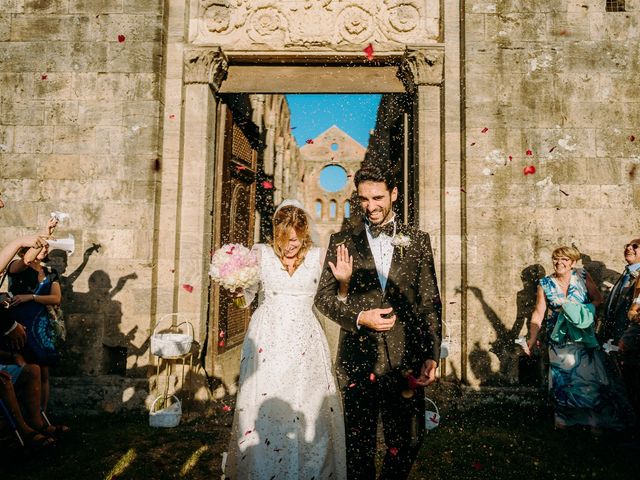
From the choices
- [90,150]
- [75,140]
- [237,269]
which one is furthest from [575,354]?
[75,140]

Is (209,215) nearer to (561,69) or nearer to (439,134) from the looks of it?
(439,134)

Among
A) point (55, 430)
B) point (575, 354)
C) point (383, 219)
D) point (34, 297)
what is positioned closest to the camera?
point (383, 219)

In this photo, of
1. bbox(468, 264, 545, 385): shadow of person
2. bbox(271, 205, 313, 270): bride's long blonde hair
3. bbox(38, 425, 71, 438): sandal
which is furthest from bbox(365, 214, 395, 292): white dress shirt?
bbox(38, 425, 71, 438): sandal

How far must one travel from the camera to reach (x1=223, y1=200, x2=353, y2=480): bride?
316cm

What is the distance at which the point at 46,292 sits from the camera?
501 cm

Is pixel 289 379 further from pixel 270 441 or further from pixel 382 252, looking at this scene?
pixel 382 252

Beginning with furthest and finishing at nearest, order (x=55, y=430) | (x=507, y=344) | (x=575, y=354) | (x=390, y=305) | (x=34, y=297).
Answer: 1. (x=507, y=344)
2. (x=575, y=354)
3. (x=55, y=430)
4. (x=34, y=297)
5. (x=390, y=305)

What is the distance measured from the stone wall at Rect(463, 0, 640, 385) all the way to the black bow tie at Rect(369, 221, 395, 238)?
2.98 meters

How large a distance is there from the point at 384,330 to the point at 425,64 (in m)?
4.55

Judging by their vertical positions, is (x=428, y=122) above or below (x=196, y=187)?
above

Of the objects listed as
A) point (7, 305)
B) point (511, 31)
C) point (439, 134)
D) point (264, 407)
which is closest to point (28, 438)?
point (7, 305)

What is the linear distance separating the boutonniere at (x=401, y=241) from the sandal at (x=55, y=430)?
4236 millimetres

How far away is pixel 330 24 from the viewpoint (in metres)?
6.28

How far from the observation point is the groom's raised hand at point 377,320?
9.18ft
